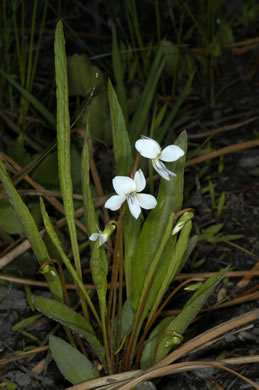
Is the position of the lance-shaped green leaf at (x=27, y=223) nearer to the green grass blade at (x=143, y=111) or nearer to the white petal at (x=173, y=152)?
the white petal at (x=173, y=152)

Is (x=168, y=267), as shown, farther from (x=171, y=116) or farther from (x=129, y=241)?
(x=171, y=116)

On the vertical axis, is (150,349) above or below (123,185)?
below

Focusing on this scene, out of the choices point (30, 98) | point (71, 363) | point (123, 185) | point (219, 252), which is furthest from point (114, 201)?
point (30, 98)

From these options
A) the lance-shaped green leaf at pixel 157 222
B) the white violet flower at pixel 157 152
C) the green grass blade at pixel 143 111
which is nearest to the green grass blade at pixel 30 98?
the green grass blade at pixel 143 111

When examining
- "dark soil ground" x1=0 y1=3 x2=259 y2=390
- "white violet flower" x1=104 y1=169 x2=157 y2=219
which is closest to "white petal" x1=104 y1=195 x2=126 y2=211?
"white violet flower" x1=104 y1=169 x2=157 y2=219

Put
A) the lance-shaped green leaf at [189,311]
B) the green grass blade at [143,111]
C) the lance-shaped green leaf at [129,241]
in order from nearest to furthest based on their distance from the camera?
1. the lance-shaped green leaf at [189,311]
2. the lance-shaped green leaf at [129,241]
3. the green grass blade at [143,111]

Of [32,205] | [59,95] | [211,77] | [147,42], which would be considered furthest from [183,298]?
[147,42]
